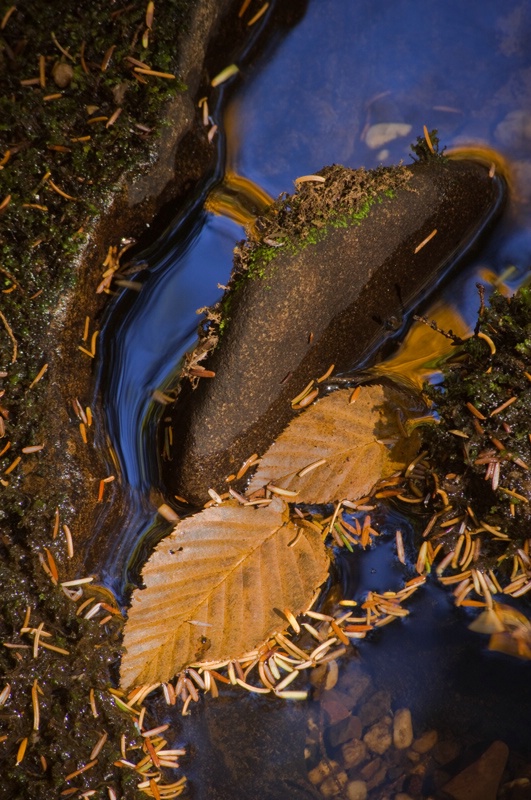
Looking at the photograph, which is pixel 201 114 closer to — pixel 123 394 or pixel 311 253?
pixel 311 253

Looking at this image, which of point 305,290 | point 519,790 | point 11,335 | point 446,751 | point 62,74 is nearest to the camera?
point 62,74

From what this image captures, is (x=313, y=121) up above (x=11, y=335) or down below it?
below

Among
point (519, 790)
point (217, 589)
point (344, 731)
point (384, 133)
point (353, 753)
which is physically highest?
point (384, 133)

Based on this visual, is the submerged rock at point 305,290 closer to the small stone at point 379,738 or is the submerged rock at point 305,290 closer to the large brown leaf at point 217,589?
the large brown leaf at point 217,589

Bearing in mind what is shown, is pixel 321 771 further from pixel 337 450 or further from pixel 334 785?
pixel 337 450

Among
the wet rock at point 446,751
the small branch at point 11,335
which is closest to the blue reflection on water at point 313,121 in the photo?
the small branch at point 11,335

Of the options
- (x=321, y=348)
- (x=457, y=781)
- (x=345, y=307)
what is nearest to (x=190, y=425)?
(x=321, y=348)

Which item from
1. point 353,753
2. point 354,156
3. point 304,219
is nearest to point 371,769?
point 353,753
